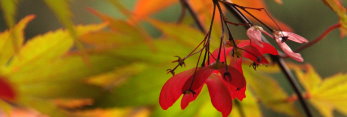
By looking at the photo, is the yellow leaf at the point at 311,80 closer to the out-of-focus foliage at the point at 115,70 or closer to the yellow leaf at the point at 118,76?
the out-of-focus foliage at the point at 115,70

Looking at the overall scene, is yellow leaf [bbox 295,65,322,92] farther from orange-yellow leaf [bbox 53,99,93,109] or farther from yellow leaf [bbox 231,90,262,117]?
orange-yellow leaf [bbox 53,99,93,109]

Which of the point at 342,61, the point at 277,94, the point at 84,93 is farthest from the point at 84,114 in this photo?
the point at 342,61


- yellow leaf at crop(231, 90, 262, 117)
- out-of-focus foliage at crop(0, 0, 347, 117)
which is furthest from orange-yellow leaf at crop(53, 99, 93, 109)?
yellow leaf at crop(231, 90, 262, 117)

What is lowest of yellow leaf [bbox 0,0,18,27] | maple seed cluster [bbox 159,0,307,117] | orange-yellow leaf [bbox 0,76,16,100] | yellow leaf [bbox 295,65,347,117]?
maple seed cluster [bbox 159,0,307,117]

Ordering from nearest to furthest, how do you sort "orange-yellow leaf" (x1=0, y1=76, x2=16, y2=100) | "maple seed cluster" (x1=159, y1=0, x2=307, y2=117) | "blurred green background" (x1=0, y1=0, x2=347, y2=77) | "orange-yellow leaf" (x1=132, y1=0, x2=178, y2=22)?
"maple seed cluster" (x1=159, y1=0, x2=307, y2=117) < "orange-yellow leaf" (x1=0, y1=76, x2=16, y2=100) < "orange-yellow leaf" (x1=132, y1=0, x2=178, y2=22) < "blurred green background" (x1=0, y1=0, x2=347, y2=77)

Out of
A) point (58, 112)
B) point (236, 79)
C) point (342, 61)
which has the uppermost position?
point (342, 61)

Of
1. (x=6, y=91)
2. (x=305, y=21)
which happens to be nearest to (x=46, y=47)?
(x=6, y=91)

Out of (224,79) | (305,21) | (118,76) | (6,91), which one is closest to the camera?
(224,79)

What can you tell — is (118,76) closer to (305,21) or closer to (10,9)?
(10,9)

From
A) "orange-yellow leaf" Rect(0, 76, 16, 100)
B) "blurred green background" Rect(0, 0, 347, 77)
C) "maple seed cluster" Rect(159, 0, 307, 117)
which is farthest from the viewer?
"blurred green background" Rect(0, 0, 347, 77)

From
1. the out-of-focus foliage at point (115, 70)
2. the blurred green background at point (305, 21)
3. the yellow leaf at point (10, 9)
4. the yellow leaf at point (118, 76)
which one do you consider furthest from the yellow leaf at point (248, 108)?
the blurred green background at point (305, 21)

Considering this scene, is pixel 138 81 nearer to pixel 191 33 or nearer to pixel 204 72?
pixel 191 33
